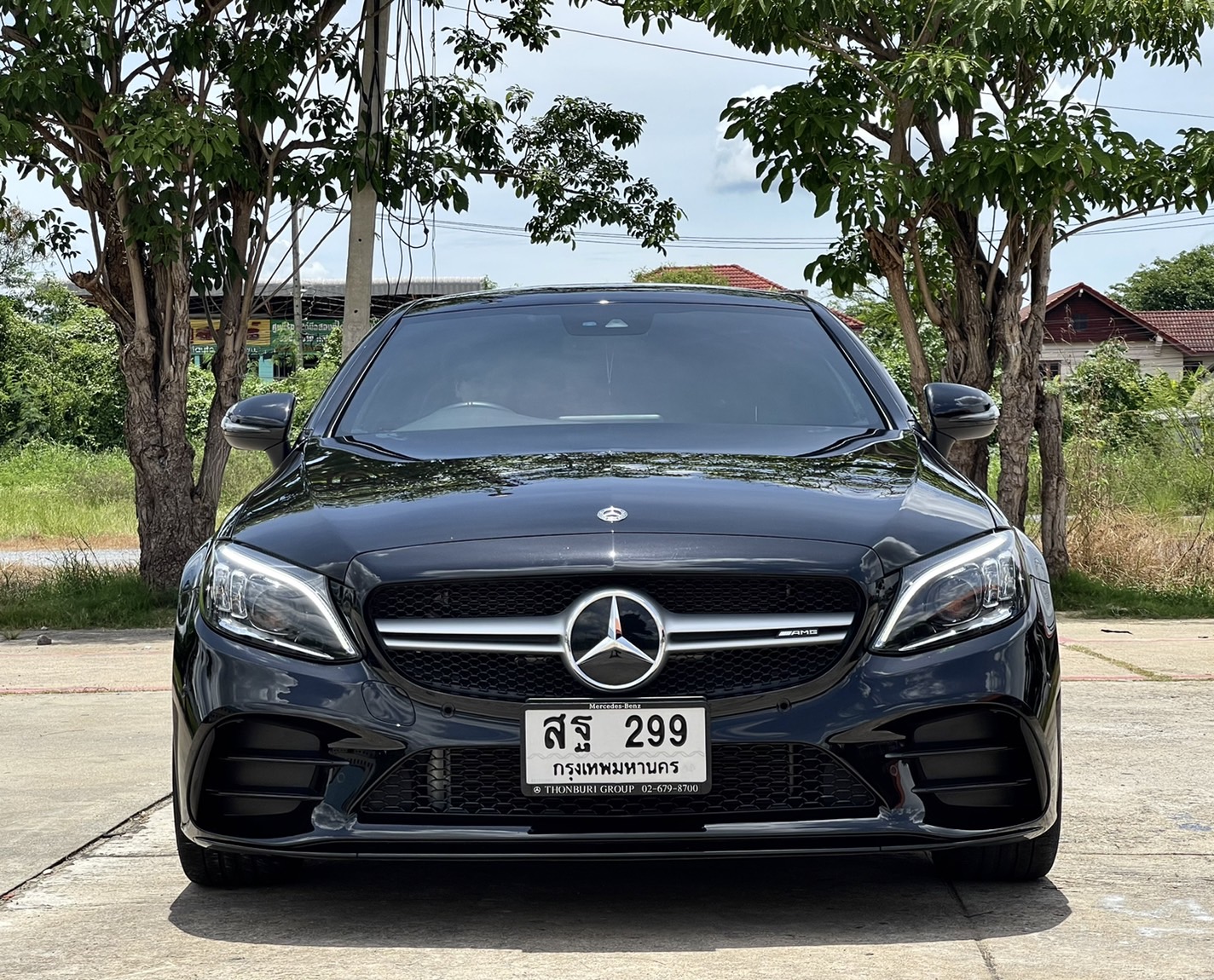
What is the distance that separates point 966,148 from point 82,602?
20.8ft

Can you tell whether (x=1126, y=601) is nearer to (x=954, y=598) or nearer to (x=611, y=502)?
(x=954, y=598)

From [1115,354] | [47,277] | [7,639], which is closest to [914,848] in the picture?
[7,639]

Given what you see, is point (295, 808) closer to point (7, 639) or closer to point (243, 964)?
point (243, 964)

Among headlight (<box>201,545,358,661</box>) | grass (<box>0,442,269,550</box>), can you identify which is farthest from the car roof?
grass (<box>0,442,269,550</box>)

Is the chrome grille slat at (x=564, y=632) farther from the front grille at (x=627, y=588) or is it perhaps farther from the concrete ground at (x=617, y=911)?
the concrete ground at (x=617, y=911)

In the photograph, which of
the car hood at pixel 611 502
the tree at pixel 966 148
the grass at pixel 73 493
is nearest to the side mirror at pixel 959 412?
the car hood at pixel 611 502

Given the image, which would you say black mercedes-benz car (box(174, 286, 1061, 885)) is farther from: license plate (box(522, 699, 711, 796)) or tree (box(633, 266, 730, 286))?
tree (box(633, 266, 730, 286))

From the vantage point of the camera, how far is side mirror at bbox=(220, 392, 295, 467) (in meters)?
4.64

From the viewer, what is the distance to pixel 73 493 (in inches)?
1027

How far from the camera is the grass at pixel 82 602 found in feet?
34.7

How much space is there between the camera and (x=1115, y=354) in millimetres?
40562

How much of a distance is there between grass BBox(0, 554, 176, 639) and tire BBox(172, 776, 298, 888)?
665 cm

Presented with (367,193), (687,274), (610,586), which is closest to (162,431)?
(367,193)

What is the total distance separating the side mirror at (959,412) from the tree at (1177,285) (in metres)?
86.8
